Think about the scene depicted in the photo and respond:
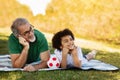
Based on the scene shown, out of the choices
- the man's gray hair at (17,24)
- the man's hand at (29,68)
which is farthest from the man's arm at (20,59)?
the man's gray hair at (17,24)

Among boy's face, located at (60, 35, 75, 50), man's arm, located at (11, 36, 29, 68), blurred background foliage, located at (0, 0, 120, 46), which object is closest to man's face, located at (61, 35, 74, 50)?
boy's face, located at (60, 35, 75, 50)

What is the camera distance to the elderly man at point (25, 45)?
22.0 feet

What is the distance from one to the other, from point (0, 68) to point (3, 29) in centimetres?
1154

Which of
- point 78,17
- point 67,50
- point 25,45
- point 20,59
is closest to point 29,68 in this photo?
point 20,59

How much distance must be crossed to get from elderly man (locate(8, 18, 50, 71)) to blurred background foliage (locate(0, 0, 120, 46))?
9.21 m

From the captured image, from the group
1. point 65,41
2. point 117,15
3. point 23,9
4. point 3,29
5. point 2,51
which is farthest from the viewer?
point 23,9

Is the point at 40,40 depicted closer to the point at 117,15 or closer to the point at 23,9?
the point at 117,15

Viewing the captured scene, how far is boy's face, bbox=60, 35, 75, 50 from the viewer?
6.70 m

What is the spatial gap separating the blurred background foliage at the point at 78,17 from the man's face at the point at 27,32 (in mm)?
9506

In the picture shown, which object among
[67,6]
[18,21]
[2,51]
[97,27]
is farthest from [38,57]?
[67,6]

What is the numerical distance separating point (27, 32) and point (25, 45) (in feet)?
0.82

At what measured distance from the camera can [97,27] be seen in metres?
17.4

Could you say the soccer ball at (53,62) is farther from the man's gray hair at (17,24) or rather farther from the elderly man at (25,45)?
the man's gray hair at (17,24)

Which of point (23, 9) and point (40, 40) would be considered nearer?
point (40, 40)
